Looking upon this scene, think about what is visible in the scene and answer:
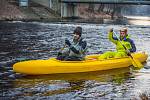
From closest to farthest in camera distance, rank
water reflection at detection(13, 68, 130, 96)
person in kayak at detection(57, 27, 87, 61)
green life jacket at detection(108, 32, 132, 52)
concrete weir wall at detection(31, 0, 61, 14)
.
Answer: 1. water reflection at detection(13, 68, 130, 96)
2. person in kayak at detection(57, 27, 87, 61)
3. green life jacket at detection(108, 32, 132, 52)
4. concrete weir wall at detection(31, 0, 61, 14)

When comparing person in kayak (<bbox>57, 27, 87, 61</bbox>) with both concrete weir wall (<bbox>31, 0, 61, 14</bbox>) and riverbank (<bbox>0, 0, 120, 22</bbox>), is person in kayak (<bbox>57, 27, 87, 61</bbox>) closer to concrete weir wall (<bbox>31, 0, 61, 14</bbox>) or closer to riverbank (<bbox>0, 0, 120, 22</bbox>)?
riverbank (<bbox>0, 0, 120, 22</bbox>)

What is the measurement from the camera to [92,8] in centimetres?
10538

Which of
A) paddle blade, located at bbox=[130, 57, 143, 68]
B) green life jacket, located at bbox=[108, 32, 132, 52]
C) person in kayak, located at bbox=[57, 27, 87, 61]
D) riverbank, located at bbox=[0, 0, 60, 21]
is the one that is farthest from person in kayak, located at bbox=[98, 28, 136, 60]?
riverbank, located at bbox=[0, 0, 60, 21]

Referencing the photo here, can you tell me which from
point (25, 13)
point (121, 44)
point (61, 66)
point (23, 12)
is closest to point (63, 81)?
point (61, 66)

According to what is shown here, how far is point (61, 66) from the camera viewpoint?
17.6 metres

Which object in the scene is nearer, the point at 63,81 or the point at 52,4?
the point at 63,81

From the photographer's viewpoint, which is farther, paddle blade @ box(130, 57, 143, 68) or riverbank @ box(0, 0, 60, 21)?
riverbank @ box(0, 0, 60, 21)

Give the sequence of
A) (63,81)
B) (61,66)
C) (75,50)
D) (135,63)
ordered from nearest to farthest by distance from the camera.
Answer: (63,81) → (61,66) → (75,50) → (135,63)

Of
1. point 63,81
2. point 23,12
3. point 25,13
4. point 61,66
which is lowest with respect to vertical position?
point 63,81

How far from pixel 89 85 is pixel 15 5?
59.8 meters

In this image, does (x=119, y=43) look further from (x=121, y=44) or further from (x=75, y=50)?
(x=75, y=50)

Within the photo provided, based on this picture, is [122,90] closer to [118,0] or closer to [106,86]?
[106,86]

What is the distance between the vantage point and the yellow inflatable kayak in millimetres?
17031

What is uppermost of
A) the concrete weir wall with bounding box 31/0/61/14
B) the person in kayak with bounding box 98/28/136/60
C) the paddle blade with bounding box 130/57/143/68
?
the concrete weir wall with bounding box 31/0/61/14
